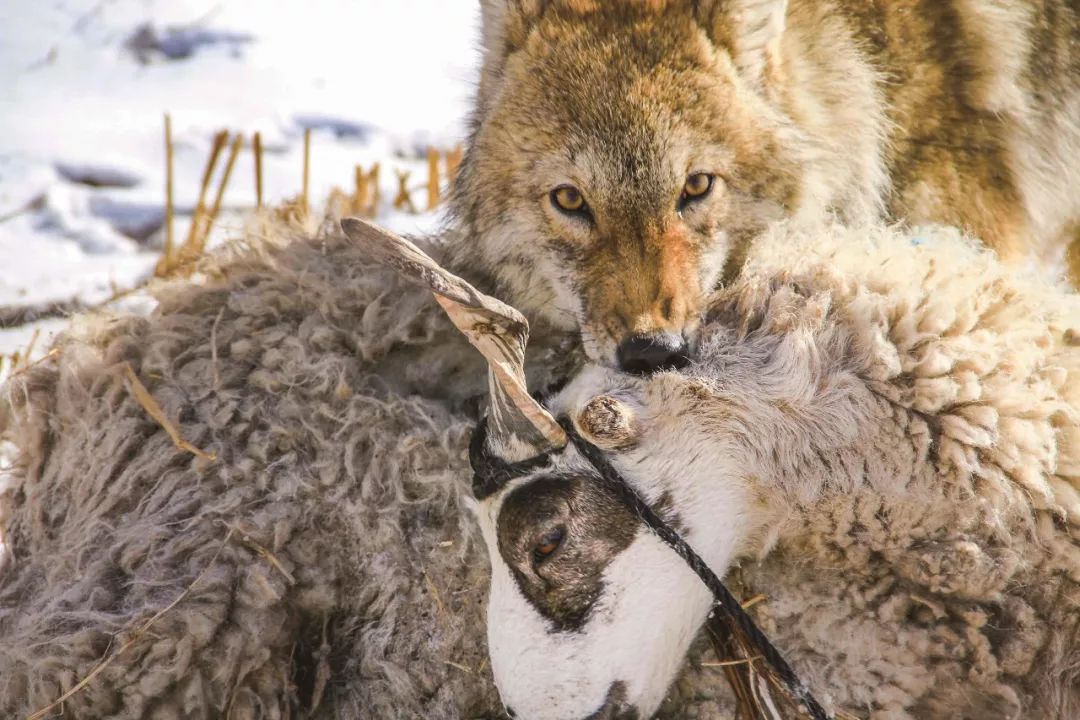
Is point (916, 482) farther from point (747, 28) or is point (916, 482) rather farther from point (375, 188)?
point (375, 188)

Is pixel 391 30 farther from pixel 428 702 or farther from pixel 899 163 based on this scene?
pixel 428 702

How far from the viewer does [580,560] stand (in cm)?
180

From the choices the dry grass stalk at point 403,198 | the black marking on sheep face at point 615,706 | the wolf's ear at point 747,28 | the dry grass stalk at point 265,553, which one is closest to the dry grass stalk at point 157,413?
the dry grass stalk at point 265,553

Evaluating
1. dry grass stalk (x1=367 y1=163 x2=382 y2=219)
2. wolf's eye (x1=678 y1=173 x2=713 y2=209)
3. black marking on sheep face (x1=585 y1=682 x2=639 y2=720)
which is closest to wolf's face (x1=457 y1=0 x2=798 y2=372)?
wolf's eye (x1=678 y1=173 x2=713 y2=209)

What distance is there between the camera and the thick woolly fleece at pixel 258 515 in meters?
1.97

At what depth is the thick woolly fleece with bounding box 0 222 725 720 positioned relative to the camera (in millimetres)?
1968

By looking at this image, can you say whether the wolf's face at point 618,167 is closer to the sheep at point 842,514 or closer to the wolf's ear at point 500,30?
the wolf's ear at point 500,30

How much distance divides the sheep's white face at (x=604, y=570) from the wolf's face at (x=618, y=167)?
1.17 feet

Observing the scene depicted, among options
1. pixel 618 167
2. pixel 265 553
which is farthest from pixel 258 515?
pixel 618 167

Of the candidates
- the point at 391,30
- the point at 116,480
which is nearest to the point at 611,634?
the point at 116,480

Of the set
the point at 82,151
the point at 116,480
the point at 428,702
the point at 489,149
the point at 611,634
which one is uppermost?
the point at 489,149

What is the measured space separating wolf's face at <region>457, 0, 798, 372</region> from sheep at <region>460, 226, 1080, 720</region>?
34cm

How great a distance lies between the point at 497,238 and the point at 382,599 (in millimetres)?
980

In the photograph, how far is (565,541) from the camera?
71.3 inches
